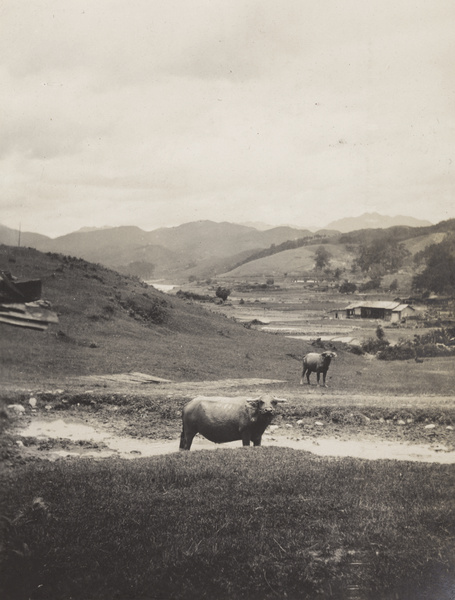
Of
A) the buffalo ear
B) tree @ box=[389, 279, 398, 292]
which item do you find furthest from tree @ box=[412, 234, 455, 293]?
tree @ box=[389, 279, 398, 292]

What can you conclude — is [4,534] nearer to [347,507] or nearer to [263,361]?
[347,507]

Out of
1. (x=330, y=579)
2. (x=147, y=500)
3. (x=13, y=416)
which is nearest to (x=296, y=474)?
(x=330, y=579)

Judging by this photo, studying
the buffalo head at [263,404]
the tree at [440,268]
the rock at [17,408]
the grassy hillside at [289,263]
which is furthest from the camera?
the grassy hillside at [289,263]

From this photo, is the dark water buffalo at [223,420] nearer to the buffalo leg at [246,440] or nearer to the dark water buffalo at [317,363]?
the buffalo leg at [246,440]

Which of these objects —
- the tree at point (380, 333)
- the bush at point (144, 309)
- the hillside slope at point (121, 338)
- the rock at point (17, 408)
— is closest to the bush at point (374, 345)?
the tree at point (380, 333)

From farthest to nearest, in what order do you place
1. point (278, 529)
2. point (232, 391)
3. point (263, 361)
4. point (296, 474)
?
point (263, 361) → point (232, 391) → point (296, 474) → point (278, 529)

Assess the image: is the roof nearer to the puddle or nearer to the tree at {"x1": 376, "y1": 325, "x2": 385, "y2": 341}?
the tree at {"x1": 376, "y1": 325, "x2": 385, "y2": 341}
